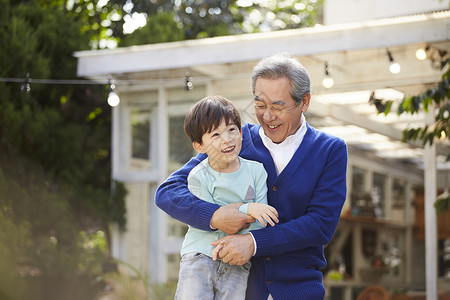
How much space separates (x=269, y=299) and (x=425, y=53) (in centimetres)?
489

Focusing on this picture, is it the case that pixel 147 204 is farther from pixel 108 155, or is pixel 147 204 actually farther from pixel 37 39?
pixel 37 39

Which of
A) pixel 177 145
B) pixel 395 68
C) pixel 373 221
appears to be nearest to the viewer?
pixel 395 68

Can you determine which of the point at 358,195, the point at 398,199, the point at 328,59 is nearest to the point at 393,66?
the point at 328,59

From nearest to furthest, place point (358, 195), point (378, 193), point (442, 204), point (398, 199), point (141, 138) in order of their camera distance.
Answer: point (442, 204)
point (141, 138)
point (358, 195)
point (378, 193)
point (398, 199)

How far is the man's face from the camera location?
2.33 metres

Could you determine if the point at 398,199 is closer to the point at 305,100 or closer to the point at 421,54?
the point at 421,54

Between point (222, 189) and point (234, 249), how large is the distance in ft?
0.70

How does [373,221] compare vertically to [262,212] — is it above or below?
below

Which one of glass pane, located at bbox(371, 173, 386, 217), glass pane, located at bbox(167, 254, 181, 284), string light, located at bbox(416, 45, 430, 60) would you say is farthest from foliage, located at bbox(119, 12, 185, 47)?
glass pane, located at bbox(371, 173, 386, 217)

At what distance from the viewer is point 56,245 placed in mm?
8180

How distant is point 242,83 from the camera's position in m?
8.07

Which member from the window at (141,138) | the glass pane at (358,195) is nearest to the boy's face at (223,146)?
the window at (141,138)

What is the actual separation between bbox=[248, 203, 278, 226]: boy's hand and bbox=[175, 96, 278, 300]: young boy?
0.10m

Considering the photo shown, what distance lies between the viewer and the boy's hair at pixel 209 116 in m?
2.35
